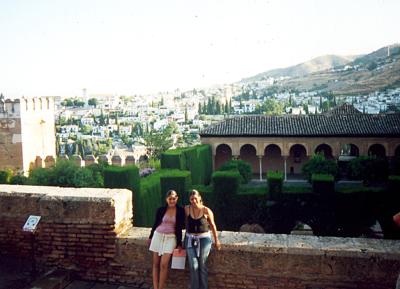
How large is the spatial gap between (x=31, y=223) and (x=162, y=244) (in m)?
1.36

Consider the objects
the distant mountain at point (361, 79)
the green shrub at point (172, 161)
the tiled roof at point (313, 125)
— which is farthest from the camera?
the distant mountain at point (361, 79)

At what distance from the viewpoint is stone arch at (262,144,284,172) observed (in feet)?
108

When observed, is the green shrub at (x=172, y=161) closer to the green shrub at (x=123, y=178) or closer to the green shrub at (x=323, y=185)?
the green shrub at (x=323, y=185)

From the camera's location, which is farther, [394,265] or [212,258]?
[212,258]

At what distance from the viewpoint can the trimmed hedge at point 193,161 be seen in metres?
21.3

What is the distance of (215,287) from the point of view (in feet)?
13.3

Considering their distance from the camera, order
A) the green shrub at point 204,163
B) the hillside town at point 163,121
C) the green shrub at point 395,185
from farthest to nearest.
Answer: the hillside town at point 163,121 < the green shrub at point 204,163 < the green shrub at point 395,185

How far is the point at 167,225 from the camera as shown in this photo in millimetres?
4141

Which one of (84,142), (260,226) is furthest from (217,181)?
(84,142)

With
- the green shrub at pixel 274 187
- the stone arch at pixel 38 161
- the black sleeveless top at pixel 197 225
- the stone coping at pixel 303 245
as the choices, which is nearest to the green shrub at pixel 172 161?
the green shrub at pixel 274 187

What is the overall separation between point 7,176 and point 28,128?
29.8 feet

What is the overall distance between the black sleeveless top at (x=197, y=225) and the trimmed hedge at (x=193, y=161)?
17187 millimetres

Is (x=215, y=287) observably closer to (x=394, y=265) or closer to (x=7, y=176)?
(x=394, y=265)

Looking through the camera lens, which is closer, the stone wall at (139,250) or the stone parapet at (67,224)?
the stone wall at (139,250)
